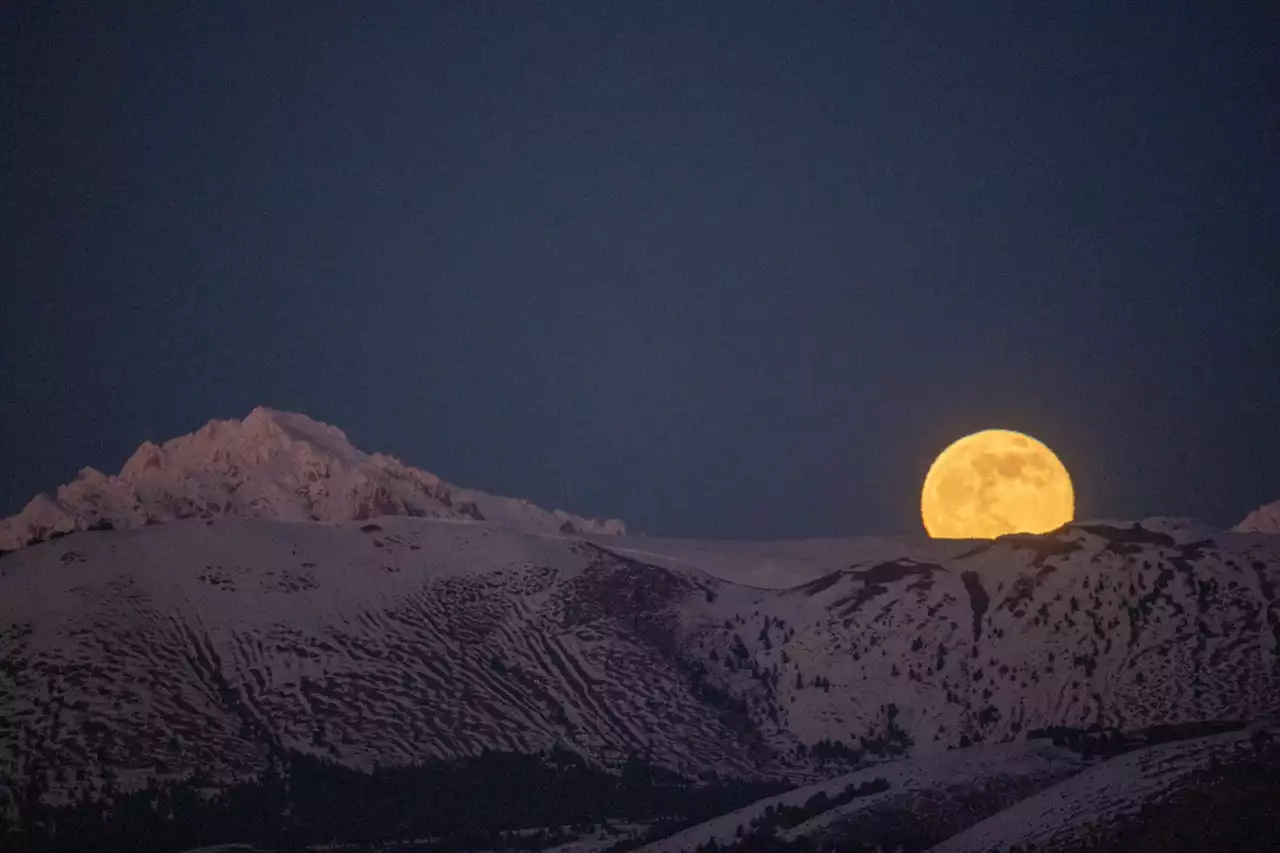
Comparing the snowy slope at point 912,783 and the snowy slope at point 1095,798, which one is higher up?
the snowy slope at point 912,783

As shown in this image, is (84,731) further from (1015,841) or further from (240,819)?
(1015,841)

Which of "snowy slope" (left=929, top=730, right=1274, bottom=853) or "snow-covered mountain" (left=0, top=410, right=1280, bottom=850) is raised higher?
"snow-covered mountain" (left=0, top=410, right=1280, bottom=850)

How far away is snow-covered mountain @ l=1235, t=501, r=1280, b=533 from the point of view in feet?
517

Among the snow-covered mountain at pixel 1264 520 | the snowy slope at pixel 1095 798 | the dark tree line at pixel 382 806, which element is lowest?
the snowy slope at pixel 1095 798

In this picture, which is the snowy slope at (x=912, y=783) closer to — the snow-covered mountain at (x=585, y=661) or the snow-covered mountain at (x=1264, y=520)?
the snow-covered mountain at (x=585, y=661)

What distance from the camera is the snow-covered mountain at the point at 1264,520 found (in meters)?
158

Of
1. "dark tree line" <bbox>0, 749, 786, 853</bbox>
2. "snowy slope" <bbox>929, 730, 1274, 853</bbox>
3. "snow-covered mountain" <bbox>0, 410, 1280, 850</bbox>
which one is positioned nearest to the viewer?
"snowy slope" <bbox>929, 730, 1274, 853</bbox>

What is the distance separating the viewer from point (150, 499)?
197 metres

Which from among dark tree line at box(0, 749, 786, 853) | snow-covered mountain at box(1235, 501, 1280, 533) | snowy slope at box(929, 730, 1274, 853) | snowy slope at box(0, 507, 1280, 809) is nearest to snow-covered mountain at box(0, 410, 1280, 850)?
snowy slope at box(0, 507, 1280, 809)

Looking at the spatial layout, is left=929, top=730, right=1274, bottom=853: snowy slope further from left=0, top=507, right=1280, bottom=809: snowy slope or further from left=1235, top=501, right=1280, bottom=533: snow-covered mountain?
left=1235, top=501, right=1280, bottom=533: snow-covered mountain

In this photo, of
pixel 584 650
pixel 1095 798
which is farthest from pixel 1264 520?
pixel 1095 798

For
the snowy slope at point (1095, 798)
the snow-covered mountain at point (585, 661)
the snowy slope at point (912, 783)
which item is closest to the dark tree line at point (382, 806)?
the snow-covered mountain at point (585, 661)

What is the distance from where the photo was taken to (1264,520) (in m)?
159

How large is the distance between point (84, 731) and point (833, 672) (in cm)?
5664
